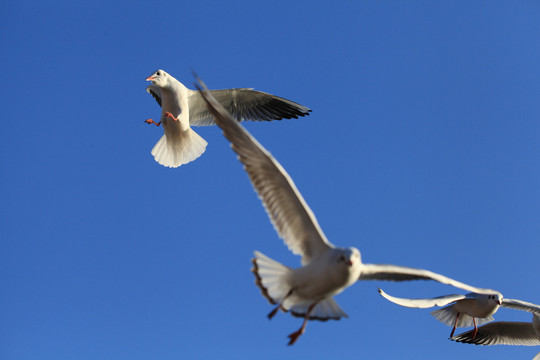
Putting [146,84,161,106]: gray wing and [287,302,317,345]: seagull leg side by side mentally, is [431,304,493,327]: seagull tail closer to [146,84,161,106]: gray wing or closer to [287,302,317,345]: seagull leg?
[287,302,317,345]: seagull leg

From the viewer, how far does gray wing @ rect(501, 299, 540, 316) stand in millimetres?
7637

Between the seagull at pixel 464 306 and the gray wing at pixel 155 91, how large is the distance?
15.4 ft

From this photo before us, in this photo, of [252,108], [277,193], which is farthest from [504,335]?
[277,193]

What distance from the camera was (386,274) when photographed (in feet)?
15.9

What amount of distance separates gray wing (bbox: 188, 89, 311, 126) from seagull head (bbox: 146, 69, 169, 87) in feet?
2.12

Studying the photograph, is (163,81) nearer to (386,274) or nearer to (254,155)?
(254,155)

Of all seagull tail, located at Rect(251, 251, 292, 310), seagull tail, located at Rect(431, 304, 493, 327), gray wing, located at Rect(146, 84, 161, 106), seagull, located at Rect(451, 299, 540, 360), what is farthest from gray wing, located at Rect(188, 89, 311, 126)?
seagull tail, located at Rect(251, 251, 292, 310)

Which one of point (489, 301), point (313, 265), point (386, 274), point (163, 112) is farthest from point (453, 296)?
point (163, 112)

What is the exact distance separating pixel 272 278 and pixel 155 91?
16.9 feet

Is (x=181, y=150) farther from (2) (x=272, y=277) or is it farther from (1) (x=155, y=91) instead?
(2) (x=272, y=277)

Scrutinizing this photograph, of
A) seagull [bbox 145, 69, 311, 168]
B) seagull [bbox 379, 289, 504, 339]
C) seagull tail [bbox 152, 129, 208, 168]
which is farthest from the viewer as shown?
seagull tail [bbox 152, 129, 208, 168]

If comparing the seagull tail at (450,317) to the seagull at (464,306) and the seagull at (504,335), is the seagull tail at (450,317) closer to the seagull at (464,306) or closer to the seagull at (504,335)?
the seagull at (464,306)

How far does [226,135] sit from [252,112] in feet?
14.0

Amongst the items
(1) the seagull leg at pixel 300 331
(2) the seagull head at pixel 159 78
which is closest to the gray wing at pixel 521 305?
(1) the seagull leg at pixel 300 331
